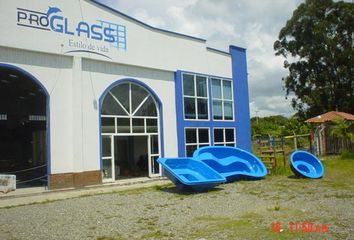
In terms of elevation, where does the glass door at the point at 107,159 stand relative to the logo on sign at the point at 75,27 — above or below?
below

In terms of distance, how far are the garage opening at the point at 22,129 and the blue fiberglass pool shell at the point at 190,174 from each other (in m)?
5.26

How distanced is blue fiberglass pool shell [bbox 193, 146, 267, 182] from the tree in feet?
79.6

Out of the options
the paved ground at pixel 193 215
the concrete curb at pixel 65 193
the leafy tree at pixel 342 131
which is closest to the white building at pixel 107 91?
the concrete curb at pixel 65 193

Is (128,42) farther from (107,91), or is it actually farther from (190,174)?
(190,174)

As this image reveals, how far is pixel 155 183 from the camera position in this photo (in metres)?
16.2

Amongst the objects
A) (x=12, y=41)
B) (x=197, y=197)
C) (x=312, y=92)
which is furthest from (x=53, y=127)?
(x=312, y=92)

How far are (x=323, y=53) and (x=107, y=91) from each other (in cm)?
2900

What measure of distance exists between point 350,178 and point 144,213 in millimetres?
9828

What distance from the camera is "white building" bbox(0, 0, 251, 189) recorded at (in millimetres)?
14516

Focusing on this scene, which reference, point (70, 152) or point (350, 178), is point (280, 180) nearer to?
point (350, 178)

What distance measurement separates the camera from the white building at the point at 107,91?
14516 millimetres

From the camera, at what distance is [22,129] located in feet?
83.5

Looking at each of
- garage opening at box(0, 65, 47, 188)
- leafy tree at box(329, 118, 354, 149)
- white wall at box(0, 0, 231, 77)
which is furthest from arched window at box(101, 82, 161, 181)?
leafy tree at box(329, 118, 354, 149)

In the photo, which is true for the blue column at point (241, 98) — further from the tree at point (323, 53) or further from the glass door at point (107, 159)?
the tree at point (323, 53)
